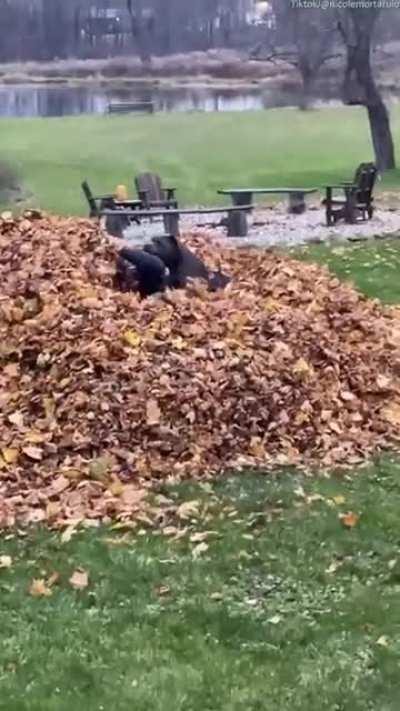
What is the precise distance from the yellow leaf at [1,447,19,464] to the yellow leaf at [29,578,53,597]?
154 centimetres

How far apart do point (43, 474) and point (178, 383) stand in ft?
3.48

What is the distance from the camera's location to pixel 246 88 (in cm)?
6619

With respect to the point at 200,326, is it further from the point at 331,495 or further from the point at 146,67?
the point at 146,67

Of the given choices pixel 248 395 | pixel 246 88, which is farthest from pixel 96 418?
pixel 246 88

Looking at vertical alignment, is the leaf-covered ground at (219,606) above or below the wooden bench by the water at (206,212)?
below

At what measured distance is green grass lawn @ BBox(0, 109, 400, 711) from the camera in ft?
16.6

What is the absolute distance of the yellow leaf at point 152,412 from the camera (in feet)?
25.6

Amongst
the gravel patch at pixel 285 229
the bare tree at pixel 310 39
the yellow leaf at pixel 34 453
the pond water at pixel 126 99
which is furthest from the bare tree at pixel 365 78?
the yellow leaf at pixel 34 453

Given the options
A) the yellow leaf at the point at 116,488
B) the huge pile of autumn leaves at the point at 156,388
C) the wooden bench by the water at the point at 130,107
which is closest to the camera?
the yellow leaf at the point at 116,488

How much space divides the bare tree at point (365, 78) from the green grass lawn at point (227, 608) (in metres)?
23.7

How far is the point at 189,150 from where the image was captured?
3756cm

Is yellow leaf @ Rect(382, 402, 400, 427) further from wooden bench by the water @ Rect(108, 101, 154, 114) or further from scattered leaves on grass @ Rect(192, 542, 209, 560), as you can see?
wooden bench by the water @ Rect(108, 101, 154, 114)

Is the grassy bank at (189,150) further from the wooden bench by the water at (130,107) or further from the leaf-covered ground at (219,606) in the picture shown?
the leaf-covered ground at (219,606)

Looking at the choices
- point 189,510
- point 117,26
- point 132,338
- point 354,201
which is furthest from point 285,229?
point 117,26
